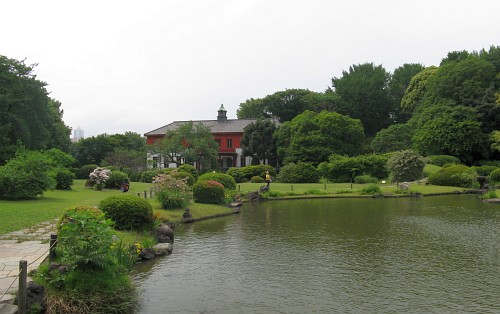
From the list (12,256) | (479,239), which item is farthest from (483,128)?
(12,256)

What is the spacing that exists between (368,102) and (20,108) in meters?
43.7

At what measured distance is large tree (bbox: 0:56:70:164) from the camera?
29.3 m

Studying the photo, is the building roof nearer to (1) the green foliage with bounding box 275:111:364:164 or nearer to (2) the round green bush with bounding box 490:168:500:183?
(1) the green foliage with bounding box 275:111:364:164

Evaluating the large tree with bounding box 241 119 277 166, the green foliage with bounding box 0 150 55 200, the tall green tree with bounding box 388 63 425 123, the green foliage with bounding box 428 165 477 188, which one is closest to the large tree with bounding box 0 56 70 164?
the green foliage with bounding box 0 150 55 200

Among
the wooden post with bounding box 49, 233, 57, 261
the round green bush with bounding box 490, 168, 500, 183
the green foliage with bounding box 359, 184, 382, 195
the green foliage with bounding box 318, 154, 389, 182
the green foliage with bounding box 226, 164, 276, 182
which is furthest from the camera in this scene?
the green foliage with bounding box 226, 164, 276, 182

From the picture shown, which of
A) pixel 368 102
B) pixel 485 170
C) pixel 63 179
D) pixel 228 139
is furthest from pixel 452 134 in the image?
pixel 63 179

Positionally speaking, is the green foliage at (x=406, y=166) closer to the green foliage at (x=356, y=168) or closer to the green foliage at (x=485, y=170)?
the green foliage at (x=356, y=168)

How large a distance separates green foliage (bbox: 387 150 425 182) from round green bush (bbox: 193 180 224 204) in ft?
58.7

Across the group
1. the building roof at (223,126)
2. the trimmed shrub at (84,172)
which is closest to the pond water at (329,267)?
the trimmed shrub at (84,172)

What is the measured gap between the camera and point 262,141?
47.7 metres

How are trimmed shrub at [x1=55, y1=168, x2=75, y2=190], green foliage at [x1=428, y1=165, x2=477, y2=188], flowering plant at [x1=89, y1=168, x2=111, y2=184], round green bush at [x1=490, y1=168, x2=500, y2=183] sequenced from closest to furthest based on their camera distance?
trimmed shrub at [x1=55, y1=168, x2=75, y2=190] → flowering plant at [x1=89, y1=168, x2=111, y2=184] → green foliage at [x1=428, y1=165, x2=477, y2=188] → round green bush at [x1=490, y1=168, x2=500, y2=183]

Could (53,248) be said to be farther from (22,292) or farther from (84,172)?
(84,172)

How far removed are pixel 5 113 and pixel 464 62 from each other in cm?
4389

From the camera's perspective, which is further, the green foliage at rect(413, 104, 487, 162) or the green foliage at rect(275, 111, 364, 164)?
the green foliage at rect(275, 111, 364, 164)
